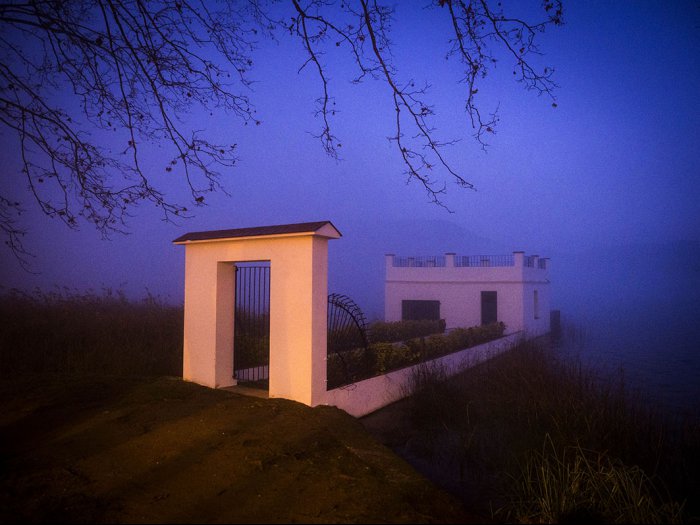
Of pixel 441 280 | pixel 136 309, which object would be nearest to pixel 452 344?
pixel 441 280

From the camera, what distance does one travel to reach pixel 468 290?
21.4 m

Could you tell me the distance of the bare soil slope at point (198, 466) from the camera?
134 inches

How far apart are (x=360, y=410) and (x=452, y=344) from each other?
6.61 metres

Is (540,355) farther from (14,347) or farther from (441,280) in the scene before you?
(14,347)

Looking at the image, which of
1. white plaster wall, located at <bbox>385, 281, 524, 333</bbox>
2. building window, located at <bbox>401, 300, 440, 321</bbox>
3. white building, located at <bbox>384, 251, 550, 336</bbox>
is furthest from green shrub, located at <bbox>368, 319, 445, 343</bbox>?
white building, located at <bbox>384, 251, 550, 336</bbox>

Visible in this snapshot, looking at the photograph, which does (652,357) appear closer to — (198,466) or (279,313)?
(279,313)

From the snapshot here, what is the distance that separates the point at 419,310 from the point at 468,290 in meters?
2.73

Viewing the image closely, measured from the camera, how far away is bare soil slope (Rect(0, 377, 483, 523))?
3.40 m

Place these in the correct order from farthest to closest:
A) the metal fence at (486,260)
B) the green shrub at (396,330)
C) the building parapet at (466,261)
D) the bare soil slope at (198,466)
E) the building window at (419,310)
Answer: the building window at (419,310) → the metal fence at (486,260) → the building parapet at (466,261) → the green shrub at (396,330) → the bare soil slope at (198,466)

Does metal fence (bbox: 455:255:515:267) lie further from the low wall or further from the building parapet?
the low wall

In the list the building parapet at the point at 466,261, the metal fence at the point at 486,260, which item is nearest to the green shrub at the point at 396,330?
the building parapet at the point at 466,261

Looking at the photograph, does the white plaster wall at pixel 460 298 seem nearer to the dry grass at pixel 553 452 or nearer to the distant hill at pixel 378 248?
the dry grass at pixel 553 452

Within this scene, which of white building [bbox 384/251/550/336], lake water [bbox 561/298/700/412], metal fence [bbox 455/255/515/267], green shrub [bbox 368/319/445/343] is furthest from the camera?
metal fence [bbox 455/255/515/267]

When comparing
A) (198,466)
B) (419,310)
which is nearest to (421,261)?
(419,310)
